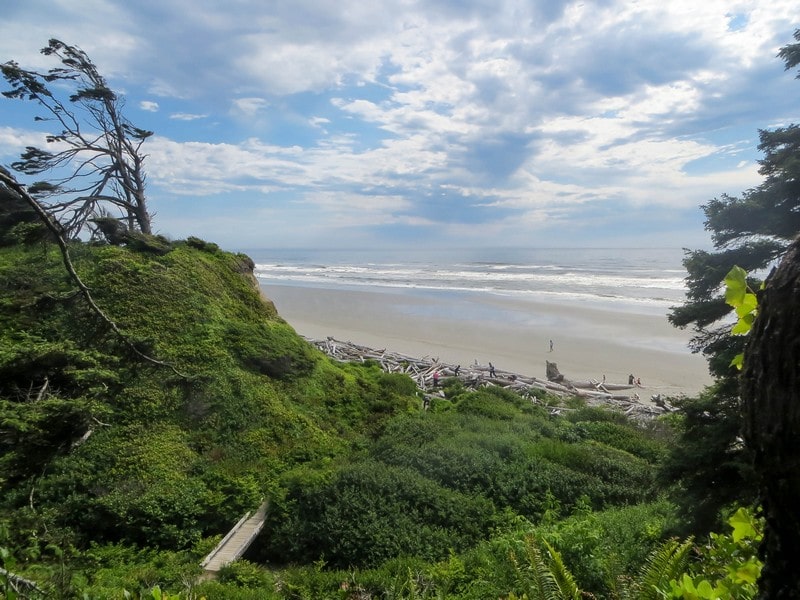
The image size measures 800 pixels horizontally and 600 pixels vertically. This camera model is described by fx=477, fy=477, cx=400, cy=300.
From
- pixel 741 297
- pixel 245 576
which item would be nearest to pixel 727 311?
pixel 741 297

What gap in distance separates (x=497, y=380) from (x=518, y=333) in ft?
30.1

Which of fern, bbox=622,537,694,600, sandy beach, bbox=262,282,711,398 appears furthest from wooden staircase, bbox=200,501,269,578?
sandy beach, bbox=262,282,711,398

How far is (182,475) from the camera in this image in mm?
10023

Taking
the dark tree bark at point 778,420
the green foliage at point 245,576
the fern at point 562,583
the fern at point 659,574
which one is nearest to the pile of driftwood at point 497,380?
the green foliage at point 245,576

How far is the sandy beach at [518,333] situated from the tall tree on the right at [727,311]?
13795mm

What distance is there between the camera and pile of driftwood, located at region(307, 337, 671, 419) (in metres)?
Result: 18.5

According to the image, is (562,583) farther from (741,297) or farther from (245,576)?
(245,576)

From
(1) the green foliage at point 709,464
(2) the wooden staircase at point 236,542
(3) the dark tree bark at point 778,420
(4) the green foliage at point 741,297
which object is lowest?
(2) the wooden staircase at point 236,542

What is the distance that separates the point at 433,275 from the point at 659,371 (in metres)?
42.2

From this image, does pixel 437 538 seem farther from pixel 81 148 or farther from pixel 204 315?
pixel 81 148

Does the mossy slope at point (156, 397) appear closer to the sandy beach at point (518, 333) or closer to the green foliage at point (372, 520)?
the green foliage at point (372, 520)

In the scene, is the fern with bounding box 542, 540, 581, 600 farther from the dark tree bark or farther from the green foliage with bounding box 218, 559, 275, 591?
the green foliage with bounding box 218, 559, 275, 591

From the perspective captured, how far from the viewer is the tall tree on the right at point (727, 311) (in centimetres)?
655

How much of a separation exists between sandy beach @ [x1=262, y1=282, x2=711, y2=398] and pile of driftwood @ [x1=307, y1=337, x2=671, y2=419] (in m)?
1.21
